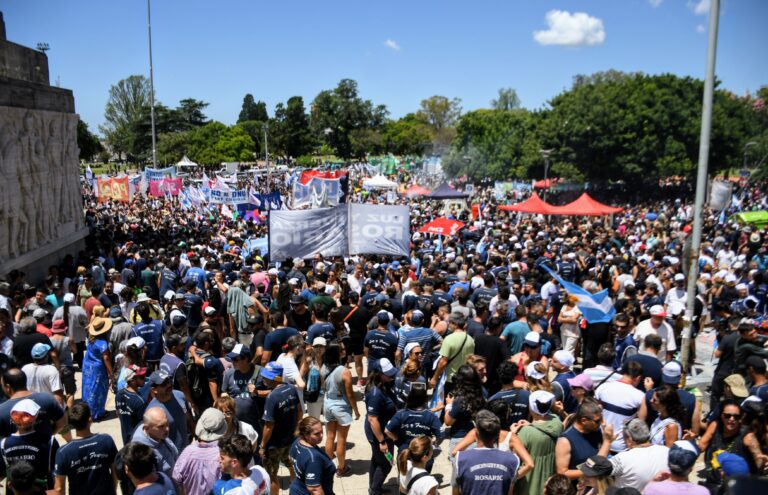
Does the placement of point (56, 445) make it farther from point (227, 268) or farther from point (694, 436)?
point (227, 268)

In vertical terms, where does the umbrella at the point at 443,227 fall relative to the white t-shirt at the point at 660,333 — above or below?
above

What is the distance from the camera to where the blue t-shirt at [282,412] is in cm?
521

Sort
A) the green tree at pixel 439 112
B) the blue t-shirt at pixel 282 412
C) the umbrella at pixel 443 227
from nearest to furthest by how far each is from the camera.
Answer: the blue t-shirt at pixel 282 412
the umbrella at pixel 443 227
the green tree at pixel 439 112

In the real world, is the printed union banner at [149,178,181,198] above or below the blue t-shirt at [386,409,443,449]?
above

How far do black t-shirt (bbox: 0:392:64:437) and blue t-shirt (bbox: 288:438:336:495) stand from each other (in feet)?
7.10

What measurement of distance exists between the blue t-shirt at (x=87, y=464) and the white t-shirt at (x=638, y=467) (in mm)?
3623

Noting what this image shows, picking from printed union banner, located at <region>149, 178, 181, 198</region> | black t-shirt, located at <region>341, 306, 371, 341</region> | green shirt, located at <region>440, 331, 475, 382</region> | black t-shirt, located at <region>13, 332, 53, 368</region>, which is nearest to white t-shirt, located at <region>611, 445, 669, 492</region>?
green shirt, located at <region>440, 331, 475, 382</region>

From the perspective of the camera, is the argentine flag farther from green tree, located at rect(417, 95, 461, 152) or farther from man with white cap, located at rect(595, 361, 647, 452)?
green tree, located at rect(417, 95, 461, 152)

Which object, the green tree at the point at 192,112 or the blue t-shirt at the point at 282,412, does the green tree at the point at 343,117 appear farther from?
the blue t-shirt at the point at 282,412

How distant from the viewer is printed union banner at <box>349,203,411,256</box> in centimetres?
1237

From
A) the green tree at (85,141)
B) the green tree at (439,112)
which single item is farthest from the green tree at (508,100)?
the green tree at (85,141)

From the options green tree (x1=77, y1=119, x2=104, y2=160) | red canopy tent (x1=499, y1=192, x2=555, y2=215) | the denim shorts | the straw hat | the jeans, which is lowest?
the jeans

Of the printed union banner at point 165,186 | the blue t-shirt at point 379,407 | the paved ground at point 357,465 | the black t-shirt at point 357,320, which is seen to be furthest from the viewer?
the printed union banner at point 165,186

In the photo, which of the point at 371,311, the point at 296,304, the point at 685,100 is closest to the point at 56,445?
the point at 296,304
